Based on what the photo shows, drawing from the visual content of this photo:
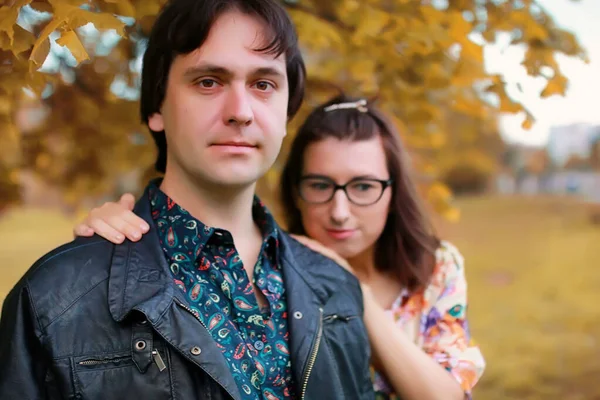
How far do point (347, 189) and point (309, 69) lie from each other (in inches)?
71.7

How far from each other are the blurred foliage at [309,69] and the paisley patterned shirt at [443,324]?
76 cm

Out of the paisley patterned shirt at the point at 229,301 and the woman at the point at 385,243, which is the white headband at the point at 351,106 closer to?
the woman at the point at 385,243

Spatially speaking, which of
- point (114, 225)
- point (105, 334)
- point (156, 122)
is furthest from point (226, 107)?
point (105, 334)

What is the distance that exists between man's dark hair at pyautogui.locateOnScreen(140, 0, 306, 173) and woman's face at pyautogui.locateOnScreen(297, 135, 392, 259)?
1.74 feet

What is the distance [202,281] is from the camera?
71.2 inches

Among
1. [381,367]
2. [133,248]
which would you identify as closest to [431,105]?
[381,367]

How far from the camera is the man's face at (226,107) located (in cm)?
180

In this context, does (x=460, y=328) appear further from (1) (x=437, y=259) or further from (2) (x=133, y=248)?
(2) (x=133, y=248)

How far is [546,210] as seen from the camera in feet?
38.9

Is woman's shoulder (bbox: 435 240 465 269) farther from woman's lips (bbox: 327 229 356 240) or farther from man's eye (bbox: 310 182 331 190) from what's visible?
man's eye (bbox: 310 182 331 190)

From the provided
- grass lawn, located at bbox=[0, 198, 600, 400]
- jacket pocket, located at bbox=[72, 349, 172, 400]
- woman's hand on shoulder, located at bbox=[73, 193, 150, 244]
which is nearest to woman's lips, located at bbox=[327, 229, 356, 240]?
woman's hand on shoulder, located at bbox=[73, 193, 150, 244]

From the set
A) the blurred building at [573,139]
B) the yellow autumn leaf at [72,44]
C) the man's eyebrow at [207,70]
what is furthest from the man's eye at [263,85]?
the blurred building at [573,139]

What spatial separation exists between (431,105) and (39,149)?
2.35 metres

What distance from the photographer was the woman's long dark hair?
Answer: 2.64 m
